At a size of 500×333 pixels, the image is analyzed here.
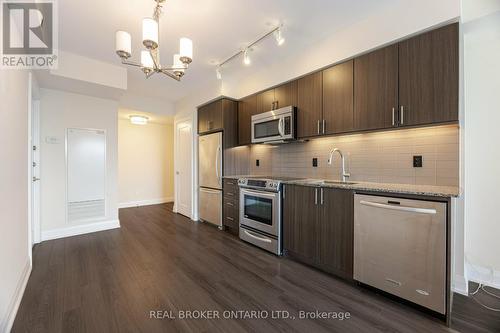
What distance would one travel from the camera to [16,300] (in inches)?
70.2

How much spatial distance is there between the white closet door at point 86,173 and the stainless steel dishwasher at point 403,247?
13.5 ft

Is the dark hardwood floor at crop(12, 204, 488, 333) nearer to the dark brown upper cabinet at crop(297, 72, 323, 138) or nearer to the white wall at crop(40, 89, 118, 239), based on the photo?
the white wall at crop(40, 89, 118, 239)

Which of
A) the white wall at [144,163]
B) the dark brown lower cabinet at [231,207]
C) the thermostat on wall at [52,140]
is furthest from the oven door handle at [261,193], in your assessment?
the white wall at [144,163]

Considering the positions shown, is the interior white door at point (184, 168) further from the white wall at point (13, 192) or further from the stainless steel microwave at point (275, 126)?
the white wall at point (13, 192)

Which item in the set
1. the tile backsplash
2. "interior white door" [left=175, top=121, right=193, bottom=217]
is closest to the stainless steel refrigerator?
"interior white door" [left=175, top=121, right=193, bottom=217]

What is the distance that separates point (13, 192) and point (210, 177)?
8.74ft

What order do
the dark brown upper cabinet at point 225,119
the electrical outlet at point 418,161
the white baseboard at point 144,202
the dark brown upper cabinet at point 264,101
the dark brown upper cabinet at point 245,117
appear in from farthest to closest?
the white baseboard at point 144,202, the dark brown upper cabinet at point 225,119, the dark brown upper cabinet at point 245,117, the dark brown upper cabinet at point 264,101, the electrical outlet at point 418,161

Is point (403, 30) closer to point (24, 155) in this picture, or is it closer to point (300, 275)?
point (300, 275)

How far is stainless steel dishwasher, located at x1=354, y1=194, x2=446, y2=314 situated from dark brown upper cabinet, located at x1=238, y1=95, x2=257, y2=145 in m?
2.20

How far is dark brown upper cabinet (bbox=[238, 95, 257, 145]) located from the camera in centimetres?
371

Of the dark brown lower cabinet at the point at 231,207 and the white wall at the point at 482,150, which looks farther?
the dark brown lower cabinet at the point at 231,207

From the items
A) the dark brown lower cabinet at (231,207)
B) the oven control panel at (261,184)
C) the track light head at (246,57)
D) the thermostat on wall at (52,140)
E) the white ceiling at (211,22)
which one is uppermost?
the white ceiling at (211,22)

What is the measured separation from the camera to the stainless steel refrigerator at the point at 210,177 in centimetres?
399

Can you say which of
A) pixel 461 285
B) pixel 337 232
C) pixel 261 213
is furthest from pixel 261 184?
pixel 461 285
